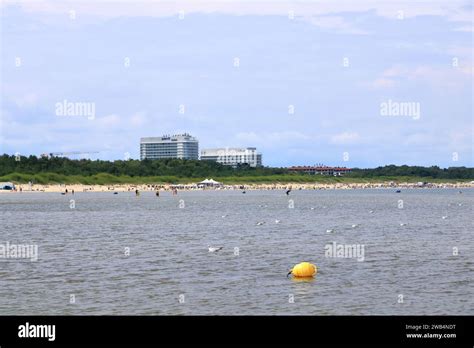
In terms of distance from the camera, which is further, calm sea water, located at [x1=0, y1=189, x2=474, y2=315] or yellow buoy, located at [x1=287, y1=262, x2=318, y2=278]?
yellow buoy, located at [x1=287, y1=262, x2=318, y2=278]

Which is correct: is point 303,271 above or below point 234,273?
above

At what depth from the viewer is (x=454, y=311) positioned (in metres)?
30.6

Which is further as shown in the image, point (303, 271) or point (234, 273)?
point (234, 273)

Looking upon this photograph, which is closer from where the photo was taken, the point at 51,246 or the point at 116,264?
the point at 116,264

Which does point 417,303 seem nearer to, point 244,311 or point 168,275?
point 244,311

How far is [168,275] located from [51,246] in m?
20.2

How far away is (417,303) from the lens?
32.2 m

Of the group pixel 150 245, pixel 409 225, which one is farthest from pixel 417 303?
pixel 409 225

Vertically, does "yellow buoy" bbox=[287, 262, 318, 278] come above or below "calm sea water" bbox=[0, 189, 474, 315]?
above

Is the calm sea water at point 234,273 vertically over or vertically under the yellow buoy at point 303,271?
under

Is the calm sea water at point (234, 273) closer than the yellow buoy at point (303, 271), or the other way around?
the calm sea water at point (234, 273)

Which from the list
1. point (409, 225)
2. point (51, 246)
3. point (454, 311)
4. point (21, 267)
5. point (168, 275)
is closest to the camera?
point (454, 311)
